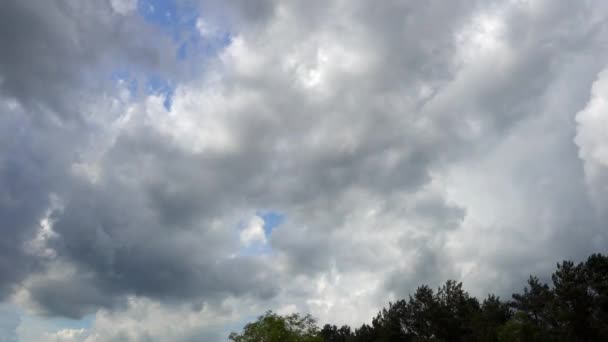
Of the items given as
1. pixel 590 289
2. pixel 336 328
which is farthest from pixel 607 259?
pixel 336 328

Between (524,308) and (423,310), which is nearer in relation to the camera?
(524,308)

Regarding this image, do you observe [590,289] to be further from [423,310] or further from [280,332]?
[280,332]

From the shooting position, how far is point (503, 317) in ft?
402

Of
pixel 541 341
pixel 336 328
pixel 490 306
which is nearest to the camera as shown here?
pixel 541 341

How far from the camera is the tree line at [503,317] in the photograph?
87938 millimetres

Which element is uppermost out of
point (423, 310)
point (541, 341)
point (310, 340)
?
point (423, 310)

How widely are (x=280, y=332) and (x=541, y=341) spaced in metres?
44.4

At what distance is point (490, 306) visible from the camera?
393ft

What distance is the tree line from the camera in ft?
289

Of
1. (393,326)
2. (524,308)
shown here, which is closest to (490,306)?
(524,308)

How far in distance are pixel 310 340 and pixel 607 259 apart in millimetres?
59850

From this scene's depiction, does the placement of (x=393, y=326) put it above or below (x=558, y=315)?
above

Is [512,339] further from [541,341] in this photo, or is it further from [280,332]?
[280,332]

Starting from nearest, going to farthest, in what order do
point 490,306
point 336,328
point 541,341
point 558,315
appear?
1. point 541,341
2. point 558,315
3. point 490,306
4. point 336,328
